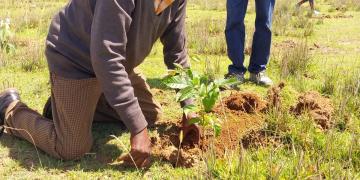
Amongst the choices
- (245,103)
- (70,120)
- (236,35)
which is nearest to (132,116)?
(70,120)

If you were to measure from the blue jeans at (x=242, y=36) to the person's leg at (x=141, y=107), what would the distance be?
4.47ft

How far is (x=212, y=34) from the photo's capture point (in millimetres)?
7305

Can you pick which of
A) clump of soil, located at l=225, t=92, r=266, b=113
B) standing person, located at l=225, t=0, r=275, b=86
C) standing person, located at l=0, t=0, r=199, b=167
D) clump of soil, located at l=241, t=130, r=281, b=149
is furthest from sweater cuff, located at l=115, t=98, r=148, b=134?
standing person, located at l=225, t=0, r=275, b=86

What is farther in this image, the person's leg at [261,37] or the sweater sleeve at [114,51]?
the person's leg at [261,37]

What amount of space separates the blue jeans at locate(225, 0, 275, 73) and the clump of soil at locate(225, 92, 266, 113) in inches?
39.9

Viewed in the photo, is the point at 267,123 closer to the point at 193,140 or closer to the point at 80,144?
the point at 193,140

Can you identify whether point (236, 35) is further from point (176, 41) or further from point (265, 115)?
point (176, 41)

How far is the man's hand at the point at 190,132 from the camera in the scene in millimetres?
2891

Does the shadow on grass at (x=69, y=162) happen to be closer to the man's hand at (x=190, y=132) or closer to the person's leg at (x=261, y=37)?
the man's hand at (x=190, y=132)

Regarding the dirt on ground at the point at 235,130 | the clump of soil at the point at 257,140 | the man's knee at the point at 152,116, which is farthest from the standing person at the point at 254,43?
the clump of soil at the point at 257,140

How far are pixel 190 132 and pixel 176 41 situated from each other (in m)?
0.59

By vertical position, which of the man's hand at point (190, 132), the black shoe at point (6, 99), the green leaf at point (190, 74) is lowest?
the man's hand at point (190, 132)

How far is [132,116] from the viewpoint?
2498mm

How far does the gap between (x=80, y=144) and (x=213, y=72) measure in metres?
2.07
